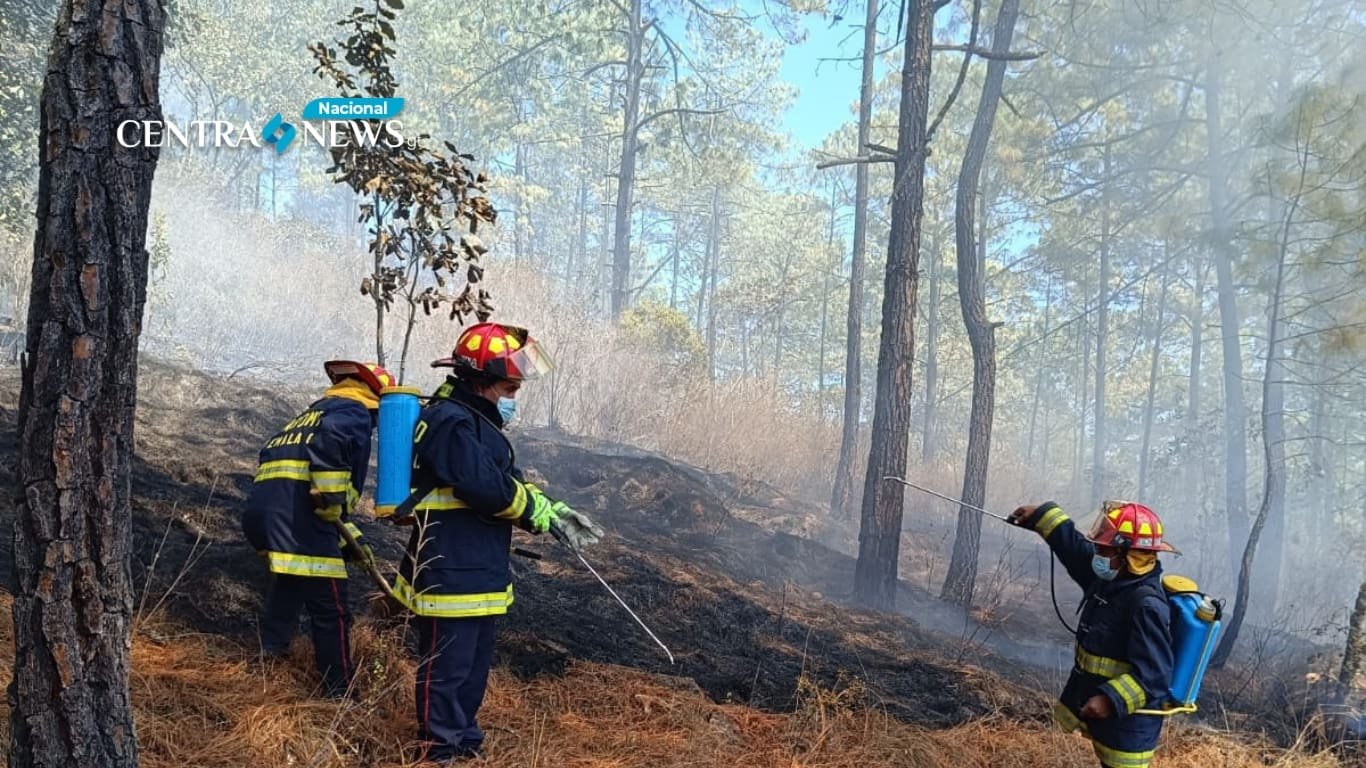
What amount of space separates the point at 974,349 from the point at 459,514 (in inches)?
256

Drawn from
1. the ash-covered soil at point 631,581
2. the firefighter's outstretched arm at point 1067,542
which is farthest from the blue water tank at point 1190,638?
the ash-covered soil at point 631,581

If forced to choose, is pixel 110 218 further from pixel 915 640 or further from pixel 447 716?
A: pixel 915 640

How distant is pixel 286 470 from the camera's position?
3393 mm

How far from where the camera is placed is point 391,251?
4918mm

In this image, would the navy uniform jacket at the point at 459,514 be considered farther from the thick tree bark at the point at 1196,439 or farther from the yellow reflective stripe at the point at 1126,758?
the thick tree bark at the point at 1196,439

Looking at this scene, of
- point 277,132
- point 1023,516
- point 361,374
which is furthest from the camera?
point 277,132

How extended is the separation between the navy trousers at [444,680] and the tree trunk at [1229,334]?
14.8 metres

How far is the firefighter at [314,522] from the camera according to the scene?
3.33 m

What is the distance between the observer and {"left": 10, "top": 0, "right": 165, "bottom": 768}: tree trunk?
1905 millimetres

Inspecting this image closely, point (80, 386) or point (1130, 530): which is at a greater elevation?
point (80, 386)

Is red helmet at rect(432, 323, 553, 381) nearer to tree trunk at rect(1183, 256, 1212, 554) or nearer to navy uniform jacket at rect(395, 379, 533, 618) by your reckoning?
navy uniform jacket at rect(395, 379, 533, 618)

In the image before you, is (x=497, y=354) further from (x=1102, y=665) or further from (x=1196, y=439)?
(x=1196, y=439)

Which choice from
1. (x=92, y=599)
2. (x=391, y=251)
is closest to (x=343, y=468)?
(x=92, y=599)

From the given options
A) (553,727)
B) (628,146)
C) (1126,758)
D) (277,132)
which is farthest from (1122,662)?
(628,146)
